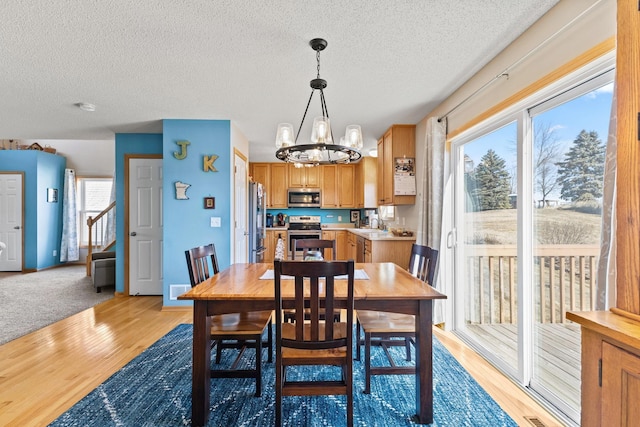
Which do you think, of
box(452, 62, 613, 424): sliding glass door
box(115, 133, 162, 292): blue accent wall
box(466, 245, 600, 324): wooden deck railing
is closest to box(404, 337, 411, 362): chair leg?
box(452, 62, 613, 424): sliding glass door

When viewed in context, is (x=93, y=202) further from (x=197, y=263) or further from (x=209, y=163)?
(x=197, y=263)

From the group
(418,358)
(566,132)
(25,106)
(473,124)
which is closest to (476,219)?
(473,124)

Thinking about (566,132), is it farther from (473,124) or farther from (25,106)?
(25,106)

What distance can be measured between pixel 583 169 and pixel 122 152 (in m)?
4.93

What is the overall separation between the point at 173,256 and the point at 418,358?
3065mm

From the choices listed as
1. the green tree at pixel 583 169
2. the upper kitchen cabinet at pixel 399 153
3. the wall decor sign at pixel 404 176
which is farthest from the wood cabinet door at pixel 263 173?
the green tree at pixel 583 169

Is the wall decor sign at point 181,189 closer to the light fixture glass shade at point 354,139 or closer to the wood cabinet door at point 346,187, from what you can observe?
the light fixture glass shade at point 354,139

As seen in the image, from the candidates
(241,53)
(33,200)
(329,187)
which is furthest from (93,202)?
(241,53)

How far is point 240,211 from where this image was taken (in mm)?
4215

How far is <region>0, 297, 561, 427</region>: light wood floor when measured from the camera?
183 cm

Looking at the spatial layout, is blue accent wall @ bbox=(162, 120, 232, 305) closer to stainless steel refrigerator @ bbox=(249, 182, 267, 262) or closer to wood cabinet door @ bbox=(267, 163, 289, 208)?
stainless steel refrigerator @ bbox=(249, 182, 267, 262)

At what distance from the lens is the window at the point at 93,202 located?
22.9ft

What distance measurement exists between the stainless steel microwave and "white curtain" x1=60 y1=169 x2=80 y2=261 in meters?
4.68

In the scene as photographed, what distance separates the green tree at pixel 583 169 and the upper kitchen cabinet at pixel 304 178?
496 centimetres
